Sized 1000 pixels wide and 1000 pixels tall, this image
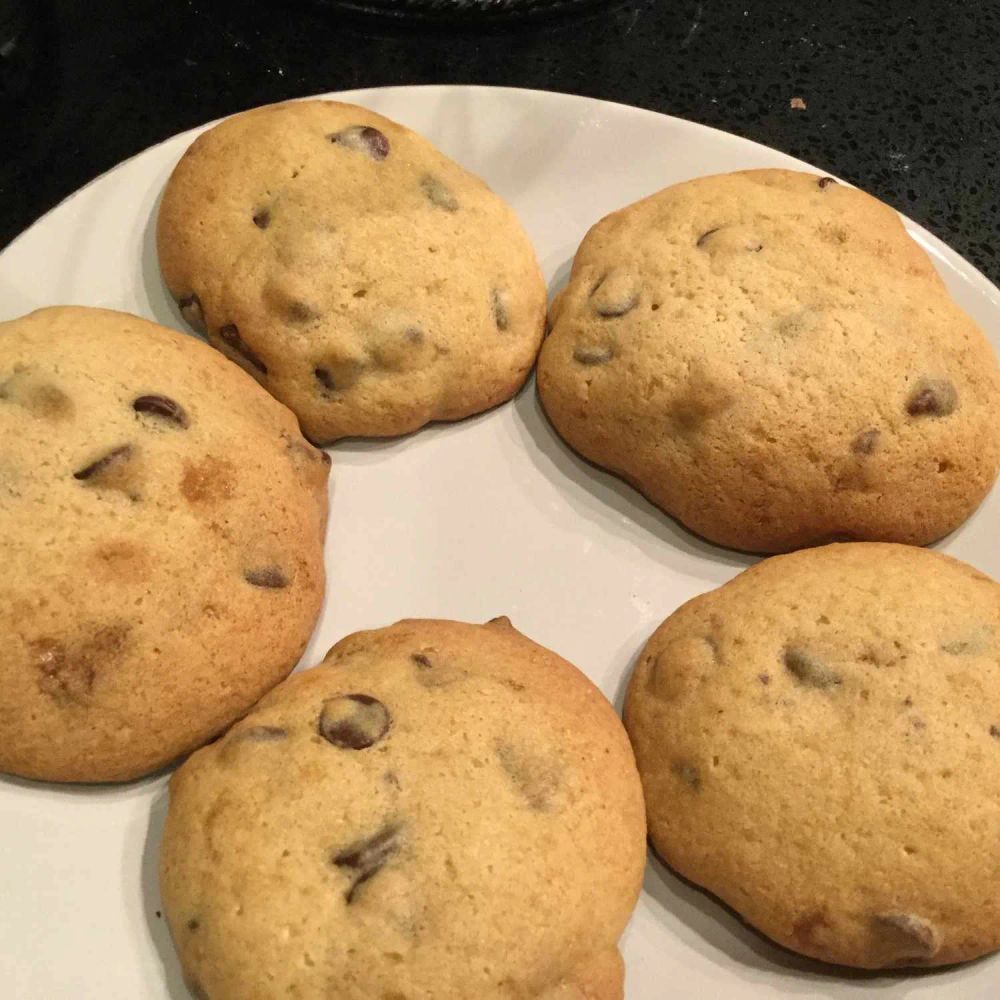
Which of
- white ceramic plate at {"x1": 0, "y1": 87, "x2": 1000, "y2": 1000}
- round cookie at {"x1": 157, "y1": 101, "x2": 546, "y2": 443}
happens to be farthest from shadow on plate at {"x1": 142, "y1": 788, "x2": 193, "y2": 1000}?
round cookie at {"x1": 157, "y1": 101, "x2": 546, "y2": 443}

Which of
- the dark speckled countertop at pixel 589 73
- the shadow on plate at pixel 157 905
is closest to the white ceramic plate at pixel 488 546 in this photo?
the shadow on plate at pixel 157 905

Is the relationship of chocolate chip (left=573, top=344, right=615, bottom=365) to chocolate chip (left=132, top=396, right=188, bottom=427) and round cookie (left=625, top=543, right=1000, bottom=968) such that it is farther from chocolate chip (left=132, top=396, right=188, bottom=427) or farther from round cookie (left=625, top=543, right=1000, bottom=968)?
chocolate chip (left=132, top=396, right=188, bottom=427)

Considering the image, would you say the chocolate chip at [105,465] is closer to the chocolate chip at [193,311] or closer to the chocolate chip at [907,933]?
the chocolate chip at [193,311]

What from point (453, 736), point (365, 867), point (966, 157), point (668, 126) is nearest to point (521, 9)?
point (668, 126)

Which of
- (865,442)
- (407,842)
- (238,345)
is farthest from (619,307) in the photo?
(407,842)

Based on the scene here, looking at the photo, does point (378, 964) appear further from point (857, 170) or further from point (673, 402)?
point (857, 170)

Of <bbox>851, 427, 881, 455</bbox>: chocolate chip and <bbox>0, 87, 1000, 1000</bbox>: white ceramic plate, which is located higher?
<bbox>851, 427, 881, 455</bbox>: chocolate chip

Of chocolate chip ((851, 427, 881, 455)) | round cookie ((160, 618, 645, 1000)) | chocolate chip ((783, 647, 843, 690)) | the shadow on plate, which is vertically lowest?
the shadow on plate
